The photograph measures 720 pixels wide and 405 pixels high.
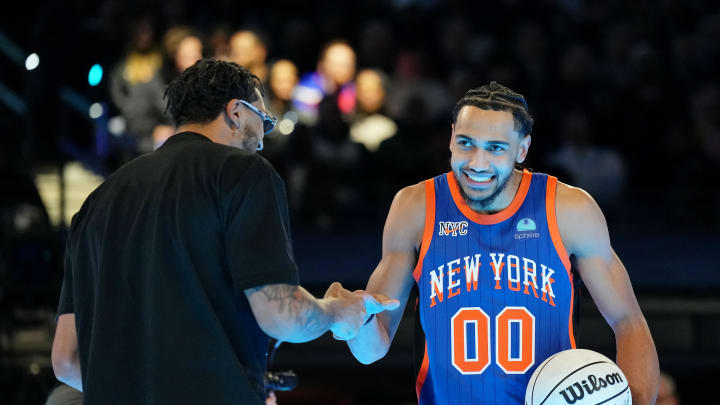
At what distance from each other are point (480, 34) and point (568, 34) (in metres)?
0.84

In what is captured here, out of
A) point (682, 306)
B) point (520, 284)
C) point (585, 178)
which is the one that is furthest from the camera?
point (585, 178)

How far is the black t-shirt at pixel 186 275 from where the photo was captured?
119 inches

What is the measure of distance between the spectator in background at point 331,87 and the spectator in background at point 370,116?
0.12m

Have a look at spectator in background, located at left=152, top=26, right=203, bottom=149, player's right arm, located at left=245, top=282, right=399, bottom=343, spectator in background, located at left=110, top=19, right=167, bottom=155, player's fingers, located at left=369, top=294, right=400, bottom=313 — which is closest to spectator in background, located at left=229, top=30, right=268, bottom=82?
spectator in background, located at left=152, top=26, right=203, bottom=149

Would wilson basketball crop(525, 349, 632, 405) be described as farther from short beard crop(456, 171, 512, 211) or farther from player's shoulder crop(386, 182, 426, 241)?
player's shoulder crop(386, 182, 426, 241)

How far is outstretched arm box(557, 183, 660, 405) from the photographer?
153 inches

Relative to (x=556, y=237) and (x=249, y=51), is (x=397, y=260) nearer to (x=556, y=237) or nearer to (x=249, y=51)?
(x=556, y=237)

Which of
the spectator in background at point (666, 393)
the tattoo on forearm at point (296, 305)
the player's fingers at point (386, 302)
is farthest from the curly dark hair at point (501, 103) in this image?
the spectator in background at point (666, 393)

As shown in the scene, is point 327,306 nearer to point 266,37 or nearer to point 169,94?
point 169,94

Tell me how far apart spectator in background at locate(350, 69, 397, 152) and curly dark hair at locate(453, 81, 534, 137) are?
4.58 metres

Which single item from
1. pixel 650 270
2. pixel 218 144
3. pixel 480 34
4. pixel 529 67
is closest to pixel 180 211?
pixel 218 144

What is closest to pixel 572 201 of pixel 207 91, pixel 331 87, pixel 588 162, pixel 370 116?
pixel 207 91

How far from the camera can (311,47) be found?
9.58 metres

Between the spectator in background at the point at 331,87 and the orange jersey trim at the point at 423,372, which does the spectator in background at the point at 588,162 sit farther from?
the orange jersey trim at the point at 423,372
